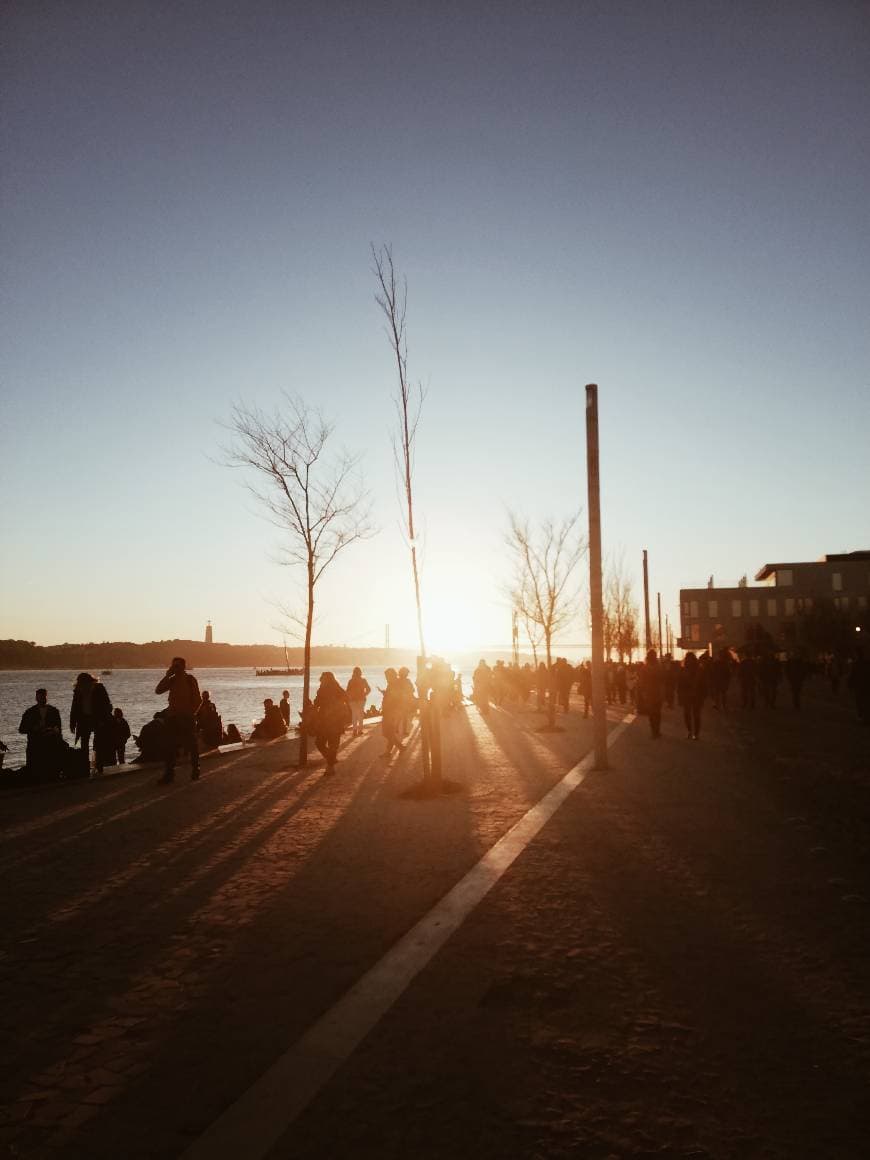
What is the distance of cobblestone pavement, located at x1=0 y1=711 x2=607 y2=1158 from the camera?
290 cm

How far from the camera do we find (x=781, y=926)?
15.7 ft

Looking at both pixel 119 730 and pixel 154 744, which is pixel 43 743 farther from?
pixel 119 730

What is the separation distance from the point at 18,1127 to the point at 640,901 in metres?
3.80

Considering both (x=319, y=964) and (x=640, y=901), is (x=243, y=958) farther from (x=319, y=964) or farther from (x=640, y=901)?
(x=640, y=901)

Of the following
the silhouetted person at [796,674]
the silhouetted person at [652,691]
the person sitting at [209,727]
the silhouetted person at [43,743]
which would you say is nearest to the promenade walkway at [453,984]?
the silhouetted person at [43,743]

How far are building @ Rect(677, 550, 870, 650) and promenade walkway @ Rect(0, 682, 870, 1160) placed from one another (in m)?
101

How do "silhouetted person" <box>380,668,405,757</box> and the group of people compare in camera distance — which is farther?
"silhouetted person" <box>380,668,405,757</box>

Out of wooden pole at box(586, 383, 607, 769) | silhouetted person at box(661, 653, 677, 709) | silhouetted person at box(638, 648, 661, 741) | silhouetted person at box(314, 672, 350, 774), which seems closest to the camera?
wooden pole at box(586, 383, 607, 769)

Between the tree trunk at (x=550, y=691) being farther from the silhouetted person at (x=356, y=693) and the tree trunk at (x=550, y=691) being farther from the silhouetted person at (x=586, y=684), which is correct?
the silhouetted person at (x=356, y=693)

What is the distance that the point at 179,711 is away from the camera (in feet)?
39.8

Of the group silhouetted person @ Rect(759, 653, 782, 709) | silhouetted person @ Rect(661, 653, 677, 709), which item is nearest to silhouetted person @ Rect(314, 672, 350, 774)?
silhouetted person @ Rect(661, 653, 677, 709)

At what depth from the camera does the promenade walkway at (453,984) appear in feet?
8.75

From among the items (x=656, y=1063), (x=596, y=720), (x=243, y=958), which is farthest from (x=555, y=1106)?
(x=596, y=720)

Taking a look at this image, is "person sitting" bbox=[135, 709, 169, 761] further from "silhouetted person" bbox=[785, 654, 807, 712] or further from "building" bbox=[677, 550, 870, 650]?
"building" bbox=[677, 550, 870, 650]
